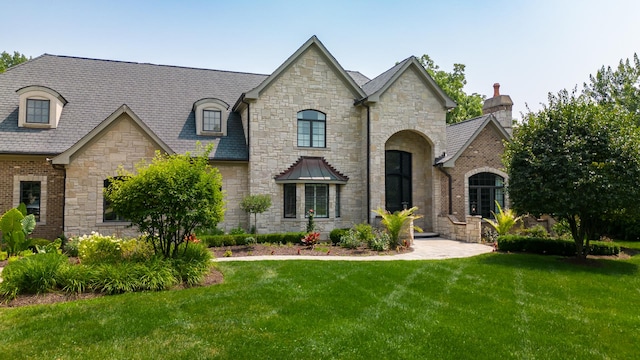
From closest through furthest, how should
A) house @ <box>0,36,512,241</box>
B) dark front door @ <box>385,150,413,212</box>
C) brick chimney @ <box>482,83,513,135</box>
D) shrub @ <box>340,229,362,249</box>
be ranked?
1. shrub @ <box>340,229,362,249</box>
2. house @ <box>0,36,512,241</box>
3. dark front door @ <box>385,150,413,212</box>
4. brick chimney @ <box>482,83,513,135</box>

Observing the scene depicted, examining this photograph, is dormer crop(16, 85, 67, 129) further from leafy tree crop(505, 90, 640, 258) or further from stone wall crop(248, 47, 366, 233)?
leafy tree crop(505, 90, 640, 258)

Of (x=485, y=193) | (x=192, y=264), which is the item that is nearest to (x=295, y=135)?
(x=192, y=264)

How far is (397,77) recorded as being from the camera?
19609 millimetres

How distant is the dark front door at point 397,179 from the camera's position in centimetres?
2133

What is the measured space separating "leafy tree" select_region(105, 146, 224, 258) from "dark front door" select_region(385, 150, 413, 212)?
12.1 m

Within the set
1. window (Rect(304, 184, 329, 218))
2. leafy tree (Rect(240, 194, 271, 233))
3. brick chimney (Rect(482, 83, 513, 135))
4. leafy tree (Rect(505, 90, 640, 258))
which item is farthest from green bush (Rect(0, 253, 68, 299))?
brick chimney (Rect(482, 83, 513, 135))

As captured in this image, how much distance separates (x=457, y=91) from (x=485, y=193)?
20.3 m

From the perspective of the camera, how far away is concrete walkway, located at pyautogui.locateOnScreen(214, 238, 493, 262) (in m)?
13.4

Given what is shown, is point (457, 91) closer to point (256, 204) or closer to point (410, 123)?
point (410, 123)

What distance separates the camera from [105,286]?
8.71m

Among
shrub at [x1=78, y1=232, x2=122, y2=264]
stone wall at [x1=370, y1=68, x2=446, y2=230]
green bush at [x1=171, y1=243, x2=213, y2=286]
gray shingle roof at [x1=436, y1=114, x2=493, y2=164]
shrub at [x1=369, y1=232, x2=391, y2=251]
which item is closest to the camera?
green bush at [x1=171, y1=243, x2=213, y2=286]

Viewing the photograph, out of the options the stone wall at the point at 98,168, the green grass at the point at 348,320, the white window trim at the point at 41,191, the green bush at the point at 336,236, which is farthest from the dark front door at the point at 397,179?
the white window trim at the point at 41,191

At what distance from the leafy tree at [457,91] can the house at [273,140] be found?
16.9 m

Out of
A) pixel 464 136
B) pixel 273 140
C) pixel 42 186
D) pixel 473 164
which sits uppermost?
pixel 464 136
